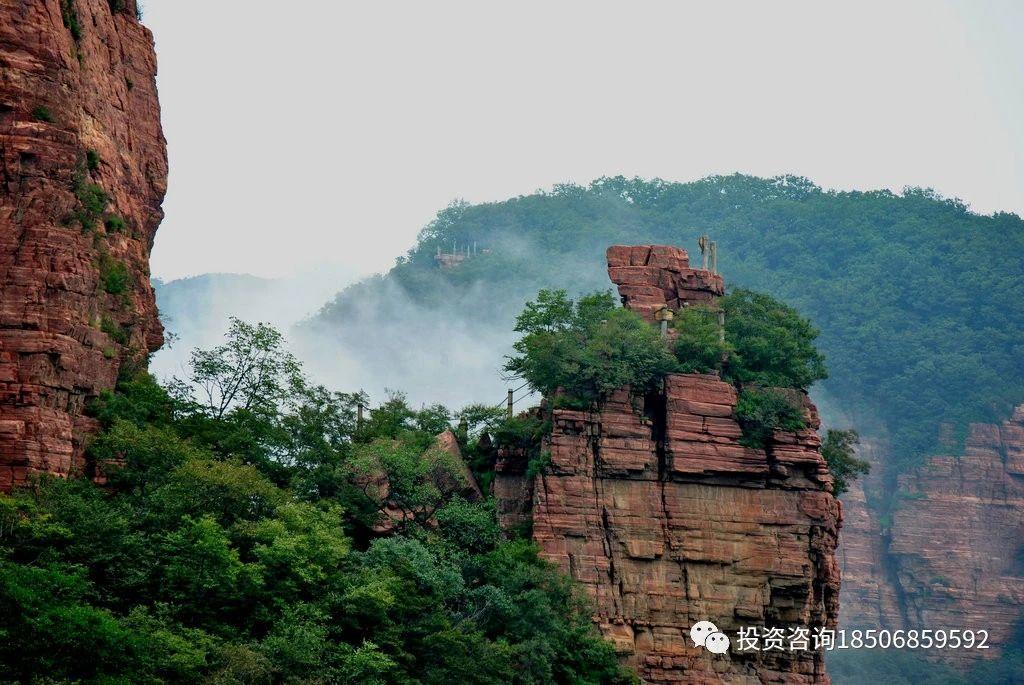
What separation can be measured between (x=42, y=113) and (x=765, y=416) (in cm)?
2268

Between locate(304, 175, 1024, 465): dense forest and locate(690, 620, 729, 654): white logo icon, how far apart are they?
63.0 metres

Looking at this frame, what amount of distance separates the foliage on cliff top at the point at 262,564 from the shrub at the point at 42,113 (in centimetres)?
748

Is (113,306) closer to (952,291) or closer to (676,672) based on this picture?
(676,672)

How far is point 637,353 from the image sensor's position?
5172 centimetres

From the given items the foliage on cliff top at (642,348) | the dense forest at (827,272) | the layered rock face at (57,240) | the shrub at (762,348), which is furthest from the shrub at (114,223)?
the dense forest at (827,272)

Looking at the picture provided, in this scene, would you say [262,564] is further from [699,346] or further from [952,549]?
[952,549]

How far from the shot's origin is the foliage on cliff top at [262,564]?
119 feet

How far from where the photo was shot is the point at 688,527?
50562 mm

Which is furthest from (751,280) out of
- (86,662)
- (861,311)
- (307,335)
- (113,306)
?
(86,662)

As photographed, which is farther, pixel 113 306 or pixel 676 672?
pixel 676 672

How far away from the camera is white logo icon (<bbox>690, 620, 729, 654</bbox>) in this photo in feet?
163

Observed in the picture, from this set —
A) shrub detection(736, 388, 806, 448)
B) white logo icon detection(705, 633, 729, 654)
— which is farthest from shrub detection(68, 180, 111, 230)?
white logo icon detection(705, 633, 729, 654)

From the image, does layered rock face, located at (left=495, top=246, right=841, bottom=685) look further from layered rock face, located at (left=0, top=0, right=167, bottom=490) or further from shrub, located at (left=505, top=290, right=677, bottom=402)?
layered rock face, located at (left=0, top=0, right=167, bottom=490)

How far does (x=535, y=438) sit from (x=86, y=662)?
2160 centimetres
